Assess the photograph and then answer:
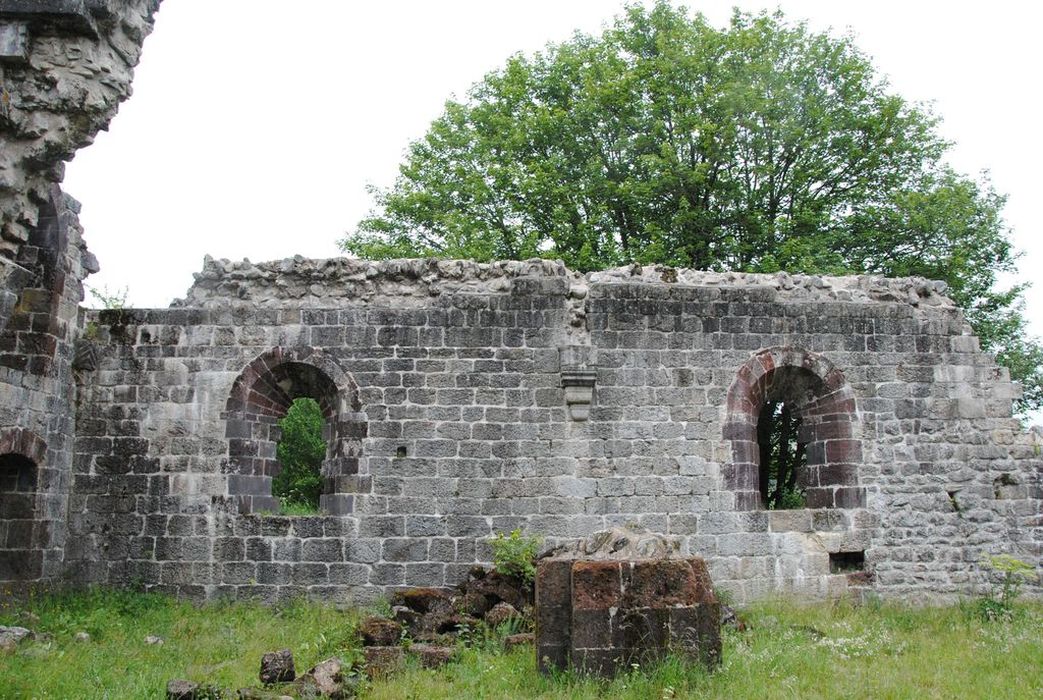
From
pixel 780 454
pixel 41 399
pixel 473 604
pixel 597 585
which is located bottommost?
pixel 473 604

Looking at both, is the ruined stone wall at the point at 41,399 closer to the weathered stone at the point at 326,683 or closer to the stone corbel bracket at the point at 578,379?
the weathered stone at the point at 326,683

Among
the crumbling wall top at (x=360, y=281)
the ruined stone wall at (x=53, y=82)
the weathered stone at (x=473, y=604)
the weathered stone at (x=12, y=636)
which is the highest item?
the ruined stone wall at (x=53, y=82)

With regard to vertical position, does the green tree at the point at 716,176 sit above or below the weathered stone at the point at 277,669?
above

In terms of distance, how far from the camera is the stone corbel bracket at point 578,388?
10.4 metres

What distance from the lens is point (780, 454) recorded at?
17.5 meters

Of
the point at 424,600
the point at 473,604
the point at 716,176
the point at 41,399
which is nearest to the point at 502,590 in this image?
the point at 473,604

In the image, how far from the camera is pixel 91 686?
22.3 ft

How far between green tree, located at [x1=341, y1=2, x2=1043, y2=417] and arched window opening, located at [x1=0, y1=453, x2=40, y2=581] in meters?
11.3

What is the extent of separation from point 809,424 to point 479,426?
4136 mm

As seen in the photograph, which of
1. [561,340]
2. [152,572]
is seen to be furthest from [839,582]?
[152,572]

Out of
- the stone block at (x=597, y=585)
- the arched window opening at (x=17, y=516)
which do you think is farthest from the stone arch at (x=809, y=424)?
the arched window opening at (x=17, y=516)

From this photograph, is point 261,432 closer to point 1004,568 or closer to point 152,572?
point 152,572

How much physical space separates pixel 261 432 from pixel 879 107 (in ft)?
49.4

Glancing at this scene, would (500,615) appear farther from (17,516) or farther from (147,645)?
(17,516)
